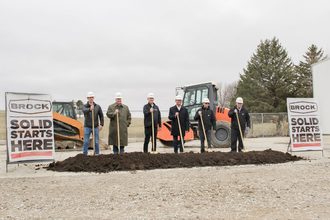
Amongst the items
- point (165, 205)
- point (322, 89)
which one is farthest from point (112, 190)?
point (322, 89)

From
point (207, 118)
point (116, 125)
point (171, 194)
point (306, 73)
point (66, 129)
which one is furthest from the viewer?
point (306, 73)

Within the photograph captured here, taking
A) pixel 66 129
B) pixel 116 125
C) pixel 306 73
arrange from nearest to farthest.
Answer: pixel 116 125 < pixel 66 129 < pixel 306 73

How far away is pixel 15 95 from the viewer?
430 inches

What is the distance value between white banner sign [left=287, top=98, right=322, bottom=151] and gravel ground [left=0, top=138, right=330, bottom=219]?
3240 millimetres

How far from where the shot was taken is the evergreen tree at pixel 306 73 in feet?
184

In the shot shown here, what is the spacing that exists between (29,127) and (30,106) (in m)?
0.50

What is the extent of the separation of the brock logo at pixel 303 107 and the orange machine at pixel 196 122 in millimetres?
5768

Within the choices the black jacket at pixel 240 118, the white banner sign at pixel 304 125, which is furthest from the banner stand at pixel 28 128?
the white banner sign at pixel 304 125

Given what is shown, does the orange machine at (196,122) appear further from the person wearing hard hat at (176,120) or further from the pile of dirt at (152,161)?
the pile of dirt at (152,161)

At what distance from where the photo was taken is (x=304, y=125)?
1369 centimetres

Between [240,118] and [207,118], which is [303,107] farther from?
[207,118]

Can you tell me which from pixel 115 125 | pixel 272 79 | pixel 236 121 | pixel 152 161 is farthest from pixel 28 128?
pixel 272 79

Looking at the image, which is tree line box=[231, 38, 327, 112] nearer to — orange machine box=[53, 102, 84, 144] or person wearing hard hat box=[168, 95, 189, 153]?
orange machine box=[53, 102, 84, 144]

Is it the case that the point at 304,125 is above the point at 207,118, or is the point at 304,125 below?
below
